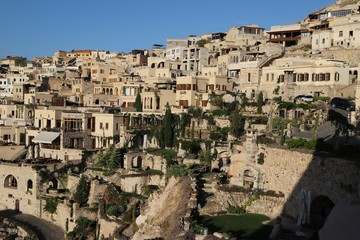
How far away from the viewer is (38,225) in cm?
3609

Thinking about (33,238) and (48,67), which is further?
(48,67)

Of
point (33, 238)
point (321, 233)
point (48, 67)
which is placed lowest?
point (33, 238)

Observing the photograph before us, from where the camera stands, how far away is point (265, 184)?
28.2 metres

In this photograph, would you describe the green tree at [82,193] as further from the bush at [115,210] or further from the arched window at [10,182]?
the arched window at [10,182]

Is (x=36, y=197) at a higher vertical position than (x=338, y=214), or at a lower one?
lower

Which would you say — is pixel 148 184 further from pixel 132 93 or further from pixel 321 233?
pixel 321 233

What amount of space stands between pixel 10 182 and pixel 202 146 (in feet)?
59.3

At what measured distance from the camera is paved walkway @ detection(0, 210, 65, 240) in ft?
112

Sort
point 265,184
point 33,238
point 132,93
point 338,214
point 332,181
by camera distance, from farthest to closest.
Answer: point 132,93, point 33,238, point 265,184, point 332,181, point 338,214

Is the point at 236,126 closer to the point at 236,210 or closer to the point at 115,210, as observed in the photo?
the point at 115,210

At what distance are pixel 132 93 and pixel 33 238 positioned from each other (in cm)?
2700

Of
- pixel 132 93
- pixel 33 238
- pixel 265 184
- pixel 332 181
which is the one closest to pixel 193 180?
pixel 265 184

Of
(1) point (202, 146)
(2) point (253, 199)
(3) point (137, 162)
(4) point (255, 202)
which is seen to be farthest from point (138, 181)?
(4) point (255, 202)

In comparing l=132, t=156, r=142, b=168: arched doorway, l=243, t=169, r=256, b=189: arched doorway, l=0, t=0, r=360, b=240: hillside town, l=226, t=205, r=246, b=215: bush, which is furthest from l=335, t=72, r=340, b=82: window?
l=226, t=205, r=246, b=215: bush
